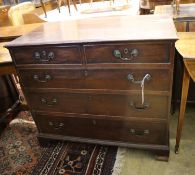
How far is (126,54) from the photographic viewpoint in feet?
4.16

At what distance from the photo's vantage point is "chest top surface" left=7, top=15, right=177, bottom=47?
1.26 m

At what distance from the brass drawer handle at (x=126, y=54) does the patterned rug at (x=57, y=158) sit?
83 centimetres

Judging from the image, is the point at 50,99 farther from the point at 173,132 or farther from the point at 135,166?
the point at 173,132

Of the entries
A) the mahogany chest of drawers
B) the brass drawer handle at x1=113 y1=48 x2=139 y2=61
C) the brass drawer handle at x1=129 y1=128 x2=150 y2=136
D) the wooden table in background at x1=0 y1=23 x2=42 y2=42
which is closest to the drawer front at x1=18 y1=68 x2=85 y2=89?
the mahogany chest of drawers

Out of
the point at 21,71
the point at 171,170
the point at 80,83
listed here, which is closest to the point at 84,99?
the point at 80,83

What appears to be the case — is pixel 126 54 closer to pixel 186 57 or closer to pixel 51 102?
pixel 186 57

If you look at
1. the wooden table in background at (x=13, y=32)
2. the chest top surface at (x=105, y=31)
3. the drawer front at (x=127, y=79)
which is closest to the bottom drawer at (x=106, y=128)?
the drawer front at (x=127, y=79)

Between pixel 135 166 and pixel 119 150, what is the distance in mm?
195

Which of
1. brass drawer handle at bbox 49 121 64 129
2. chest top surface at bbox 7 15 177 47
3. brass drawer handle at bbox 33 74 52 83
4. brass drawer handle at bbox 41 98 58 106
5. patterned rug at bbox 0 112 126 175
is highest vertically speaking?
chest top surface at bbox 7 15 177 47

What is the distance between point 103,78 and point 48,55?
38cm

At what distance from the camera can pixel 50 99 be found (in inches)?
64.1

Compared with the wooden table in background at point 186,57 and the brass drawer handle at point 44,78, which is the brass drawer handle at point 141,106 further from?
the brass drawer handle at point 44,78

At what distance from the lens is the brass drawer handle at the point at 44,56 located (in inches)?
55.2

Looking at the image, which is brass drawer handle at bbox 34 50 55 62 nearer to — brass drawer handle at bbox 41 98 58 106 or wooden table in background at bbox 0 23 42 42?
brass drawer handle at bbox 41 98 58 106
